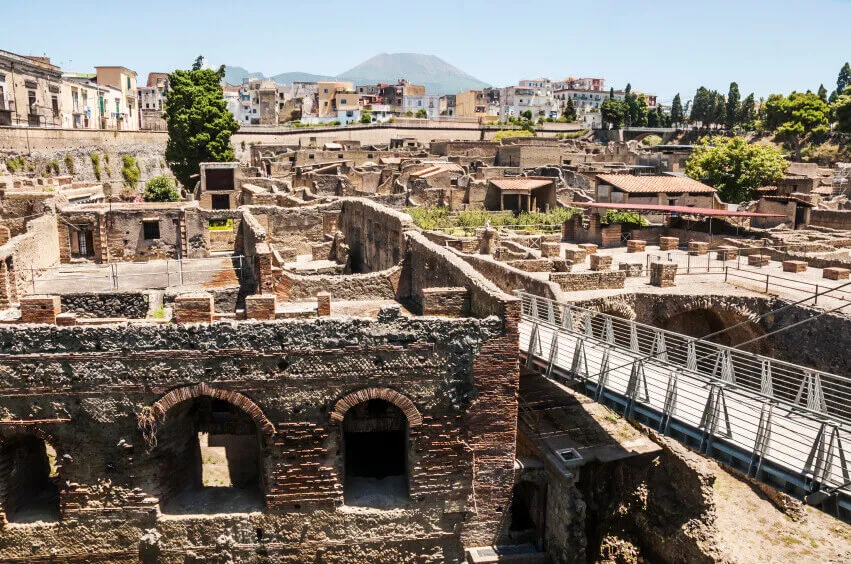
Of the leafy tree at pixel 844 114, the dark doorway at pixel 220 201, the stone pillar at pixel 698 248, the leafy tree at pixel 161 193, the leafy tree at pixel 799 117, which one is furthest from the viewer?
the leafy tree at pixel 799 117

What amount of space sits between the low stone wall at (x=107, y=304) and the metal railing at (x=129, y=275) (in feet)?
4.15

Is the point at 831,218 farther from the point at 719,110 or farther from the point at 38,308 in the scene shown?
the point at 719,110

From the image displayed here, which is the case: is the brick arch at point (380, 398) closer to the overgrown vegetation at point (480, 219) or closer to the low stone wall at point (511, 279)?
the low stone wall at point (511, 279)

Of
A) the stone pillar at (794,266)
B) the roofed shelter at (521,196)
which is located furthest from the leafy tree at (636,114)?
the stone pillar at (794,266)

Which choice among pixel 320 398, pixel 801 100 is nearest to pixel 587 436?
pixel 320 398

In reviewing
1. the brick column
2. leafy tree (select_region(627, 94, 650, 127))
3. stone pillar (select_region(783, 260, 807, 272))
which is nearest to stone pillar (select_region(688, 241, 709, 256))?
stone pillar (select_region(783, 260, 807, 272))

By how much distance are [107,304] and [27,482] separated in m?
6.35

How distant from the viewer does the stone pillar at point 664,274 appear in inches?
886

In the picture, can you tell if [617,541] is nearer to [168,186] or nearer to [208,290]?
[208,290]

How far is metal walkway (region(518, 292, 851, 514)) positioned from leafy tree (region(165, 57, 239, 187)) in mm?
39460

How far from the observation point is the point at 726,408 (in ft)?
37.9

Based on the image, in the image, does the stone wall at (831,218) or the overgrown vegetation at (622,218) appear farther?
the stone wall at (831,218)

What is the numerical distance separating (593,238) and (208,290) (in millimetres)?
19651

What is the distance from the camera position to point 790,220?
39.0m
